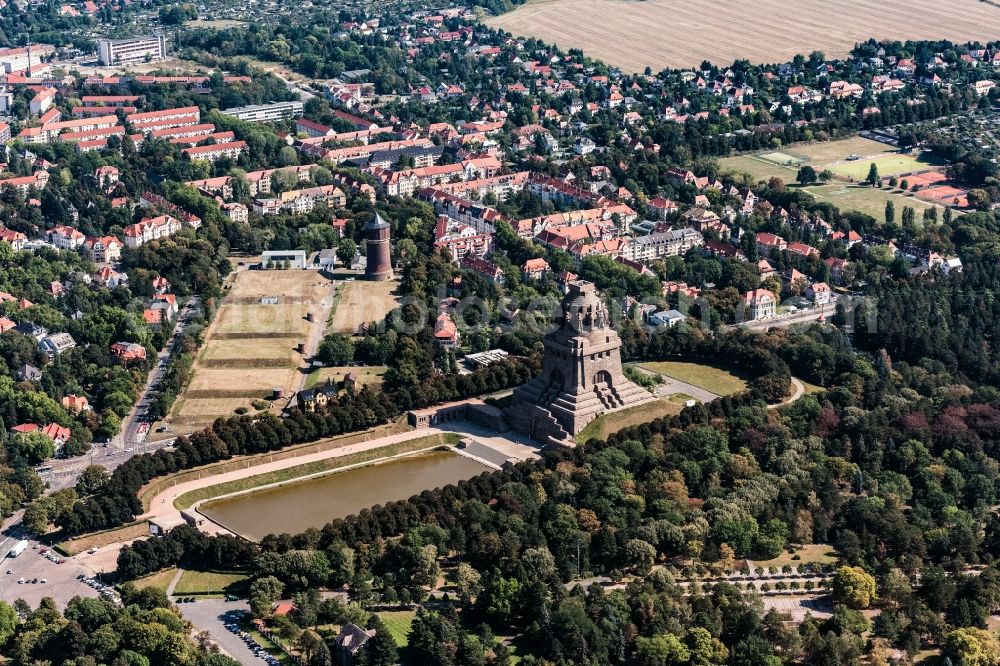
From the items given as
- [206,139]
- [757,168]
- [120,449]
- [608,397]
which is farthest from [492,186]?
[120,449]

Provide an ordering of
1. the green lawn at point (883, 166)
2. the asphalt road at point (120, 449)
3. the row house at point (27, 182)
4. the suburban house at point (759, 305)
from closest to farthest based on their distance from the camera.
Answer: the asphalt road at point (120, 449) < the suburban house at point (759, 305) < the row house at point (27, 182) < the green lawn at point (883, 166)

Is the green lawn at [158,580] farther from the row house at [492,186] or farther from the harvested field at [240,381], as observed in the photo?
the row house at [492,186]

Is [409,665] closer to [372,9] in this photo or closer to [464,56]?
[464,56]

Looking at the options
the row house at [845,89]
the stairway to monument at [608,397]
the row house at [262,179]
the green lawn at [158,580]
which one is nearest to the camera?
the green lawn at [158,580]

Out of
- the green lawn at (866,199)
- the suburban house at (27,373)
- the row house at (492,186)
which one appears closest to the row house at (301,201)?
the row house at (492,186)

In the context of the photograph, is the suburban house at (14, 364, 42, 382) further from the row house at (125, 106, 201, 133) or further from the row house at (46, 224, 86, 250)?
the row house at (125, 106, 201, 133)

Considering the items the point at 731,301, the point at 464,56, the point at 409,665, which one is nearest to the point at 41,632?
the point at 409,665
